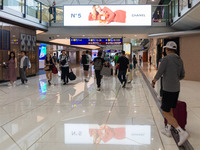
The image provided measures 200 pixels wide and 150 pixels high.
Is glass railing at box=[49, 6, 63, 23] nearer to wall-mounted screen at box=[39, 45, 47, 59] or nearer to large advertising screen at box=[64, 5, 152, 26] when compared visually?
large advertising screen at box=[64, 5, 152, 26]

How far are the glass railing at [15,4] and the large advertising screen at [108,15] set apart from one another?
392cm

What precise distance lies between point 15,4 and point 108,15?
6.82m

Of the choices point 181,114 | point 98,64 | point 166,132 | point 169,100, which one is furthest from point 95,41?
point 169,100

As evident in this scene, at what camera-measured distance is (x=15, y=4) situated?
43.3 feet

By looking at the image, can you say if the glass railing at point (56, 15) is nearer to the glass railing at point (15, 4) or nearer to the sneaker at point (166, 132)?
the glass railing at point (15, 4)

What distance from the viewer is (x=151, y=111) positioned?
235 inches

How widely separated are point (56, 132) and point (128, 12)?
14318mm

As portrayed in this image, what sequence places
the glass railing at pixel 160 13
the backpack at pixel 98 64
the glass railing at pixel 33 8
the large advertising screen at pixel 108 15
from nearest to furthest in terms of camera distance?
the backpack at pixel 98 64, the glass railing at pixel 33 8, the glass railing at pixel 160 13, the large advertising screen at pixel 108 15

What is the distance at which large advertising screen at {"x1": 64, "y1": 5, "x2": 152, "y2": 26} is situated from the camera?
658 inches

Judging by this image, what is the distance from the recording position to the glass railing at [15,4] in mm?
12250

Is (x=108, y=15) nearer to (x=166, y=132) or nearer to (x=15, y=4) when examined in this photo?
(x=15, y=4)

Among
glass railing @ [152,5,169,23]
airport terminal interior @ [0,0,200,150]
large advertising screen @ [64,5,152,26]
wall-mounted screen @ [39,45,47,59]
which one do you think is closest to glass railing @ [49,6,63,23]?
large advertising screen @ [64,5,152,26]

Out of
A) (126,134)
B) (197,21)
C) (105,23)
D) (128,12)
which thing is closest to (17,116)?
→ (126,134)

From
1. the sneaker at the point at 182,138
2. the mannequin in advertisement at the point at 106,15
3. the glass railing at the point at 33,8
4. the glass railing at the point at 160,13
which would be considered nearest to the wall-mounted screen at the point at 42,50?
the glass railing at the point at 33,8
